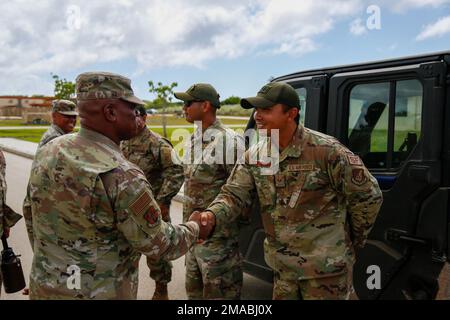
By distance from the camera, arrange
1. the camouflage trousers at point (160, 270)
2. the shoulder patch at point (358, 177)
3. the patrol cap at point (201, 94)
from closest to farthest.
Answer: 1. the shoulder patch at point (358, 177)
2. the patrol cap at point (201, 94)
3. the camouflage trousers at point (160, 270)

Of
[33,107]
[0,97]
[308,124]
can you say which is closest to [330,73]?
[308,124]

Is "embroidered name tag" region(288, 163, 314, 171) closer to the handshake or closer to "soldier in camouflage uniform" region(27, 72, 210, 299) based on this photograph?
the handshake

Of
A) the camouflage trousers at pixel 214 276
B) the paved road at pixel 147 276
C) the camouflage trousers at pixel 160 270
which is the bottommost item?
the paved road at pixel 147 276

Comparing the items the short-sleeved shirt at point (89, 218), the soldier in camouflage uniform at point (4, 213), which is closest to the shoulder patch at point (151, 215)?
the short-sleeved shirt at point (89, 218)

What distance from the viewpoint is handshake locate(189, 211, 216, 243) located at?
99.7 inches

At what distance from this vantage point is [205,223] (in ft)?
8.41

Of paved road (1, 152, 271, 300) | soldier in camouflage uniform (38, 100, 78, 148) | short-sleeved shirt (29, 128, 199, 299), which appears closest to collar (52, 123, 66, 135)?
soldier in camouflage uniform (38, 100, 78, 148)

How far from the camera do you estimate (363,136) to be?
3.18 meters

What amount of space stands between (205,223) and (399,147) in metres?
1.41

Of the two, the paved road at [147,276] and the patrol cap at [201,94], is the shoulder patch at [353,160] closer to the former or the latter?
the patrol cap at [201,94]

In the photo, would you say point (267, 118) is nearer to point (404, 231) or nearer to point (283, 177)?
point (283, 177)

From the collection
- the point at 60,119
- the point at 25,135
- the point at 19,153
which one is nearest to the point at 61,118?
the point at 60,119

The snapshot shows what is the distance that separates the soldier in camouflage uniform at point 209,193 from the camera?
3133 mm

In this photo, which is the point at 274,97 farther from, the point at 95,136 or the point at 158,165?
the point at 158,165
